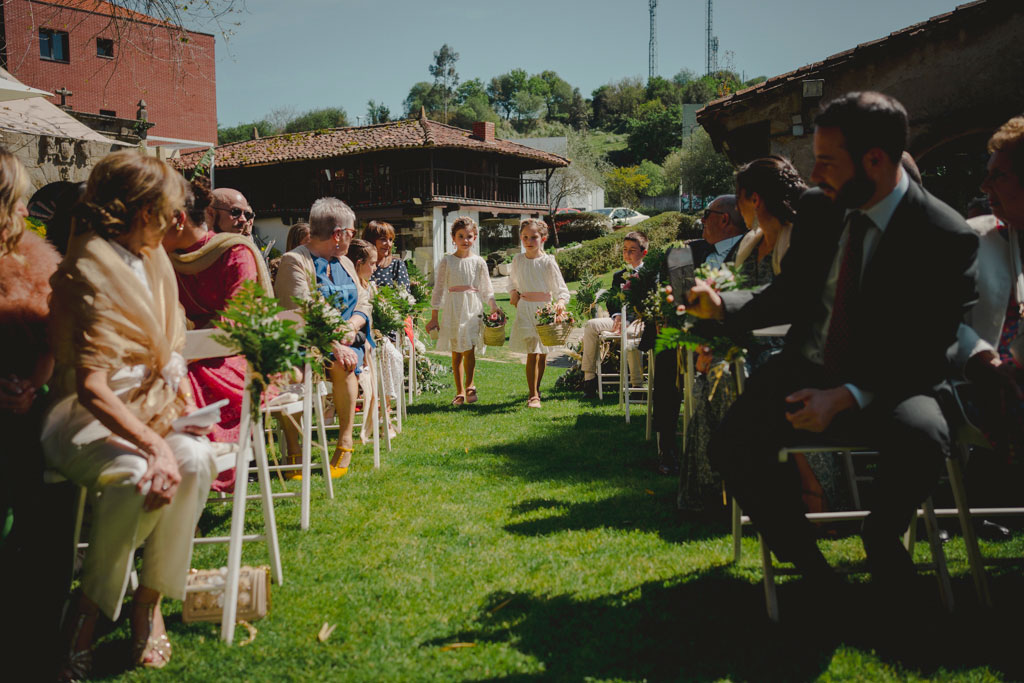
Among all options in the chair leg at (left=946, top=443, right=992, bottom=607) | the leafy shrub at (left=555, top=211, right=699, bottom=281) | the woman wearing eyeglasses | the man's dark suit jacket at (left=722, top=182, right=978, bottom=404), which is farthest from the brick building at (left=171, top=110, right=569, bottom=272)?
the man's dark suit jacket at (left=722, top=182, right=978, bottom=404)

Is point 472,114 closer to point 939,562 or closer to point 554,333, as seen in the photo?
point 554,333

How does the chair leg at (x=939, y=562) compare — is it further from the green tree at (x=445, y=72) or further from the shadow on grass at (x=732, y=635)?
the green tree at (x=445, y=72)

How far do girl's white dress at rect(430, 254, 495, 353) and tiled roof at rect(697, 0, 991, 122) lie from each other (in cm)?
516

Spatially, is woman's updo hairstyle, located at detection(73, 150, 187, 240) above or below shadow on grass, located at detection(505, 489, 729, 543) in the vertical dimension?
above

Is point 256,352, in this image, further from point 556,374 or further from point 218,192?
point 556,374

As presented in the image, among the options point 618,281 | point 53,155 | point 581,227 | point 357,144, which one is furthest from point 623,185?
point 618,281

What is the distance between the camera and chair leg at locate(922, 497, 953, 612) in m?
3.13

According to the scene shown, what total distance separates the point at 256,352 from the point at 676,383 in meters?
3.36

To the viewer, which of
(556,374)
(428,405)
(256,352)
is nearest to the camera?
(256,352)

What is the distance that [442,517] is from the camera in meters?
4.83

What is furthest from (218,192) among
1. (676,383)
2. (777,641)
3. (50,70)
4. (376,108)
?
(376,108)

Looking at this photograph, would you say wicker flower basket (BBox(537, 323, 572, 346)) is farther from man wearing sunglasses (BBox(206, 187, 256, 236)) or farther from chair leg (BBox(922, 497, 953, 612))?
Result: chair leg (BBox(922, 497, 953, 612))

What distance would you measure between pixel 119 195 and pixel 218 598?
176cm

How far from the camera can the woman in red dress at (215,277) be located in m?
4.42
